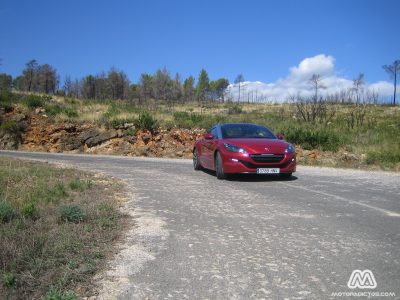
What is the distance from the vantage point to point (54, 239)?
4.41 metres

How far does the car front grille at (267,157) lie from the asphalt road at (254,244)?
123 centimetres

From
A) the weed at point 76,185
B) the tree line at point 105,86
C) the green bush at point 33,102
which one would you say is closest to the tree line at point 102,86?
the tree line at point 105,86

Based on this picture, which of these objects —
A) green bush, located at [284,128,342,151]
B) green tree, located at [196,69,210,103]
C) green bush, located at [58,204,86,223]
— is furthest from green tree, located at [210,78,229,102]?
green bush, located at [58,204,86,223]

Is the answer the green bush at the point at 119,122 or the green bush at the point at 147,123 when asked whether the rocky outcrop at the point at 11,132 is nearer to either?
the green bush at the point at 119,122

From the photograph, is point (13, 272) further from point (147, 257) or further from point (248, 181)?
point (248, 181)

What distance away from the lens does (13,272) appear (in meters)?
3.52

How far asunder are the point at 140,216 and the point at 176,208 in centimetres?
81

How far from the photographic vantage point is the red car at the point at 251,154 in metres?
9.69

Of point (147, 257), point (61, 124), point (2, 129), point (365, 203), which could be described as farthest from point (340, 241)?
point (2, 129)

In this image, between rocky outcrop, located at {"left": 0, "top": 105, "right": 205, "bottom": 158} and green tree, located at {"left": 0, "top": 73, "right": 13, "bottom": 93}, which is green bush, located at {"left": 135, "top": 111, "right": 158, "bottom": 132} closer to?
rocky outcrop, located at {"left": 0, "top": 105, "right": 205, "bottom": 158}

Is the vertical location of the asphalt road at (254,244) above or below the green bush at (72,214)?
below

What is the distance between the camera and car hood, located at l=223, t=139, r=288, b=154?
9.70 m

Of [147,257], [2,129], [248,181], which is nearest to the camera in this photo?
[147,257]

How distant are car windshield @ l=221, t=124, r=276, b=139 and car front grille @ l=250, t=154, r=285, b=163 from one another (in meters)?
1.16
